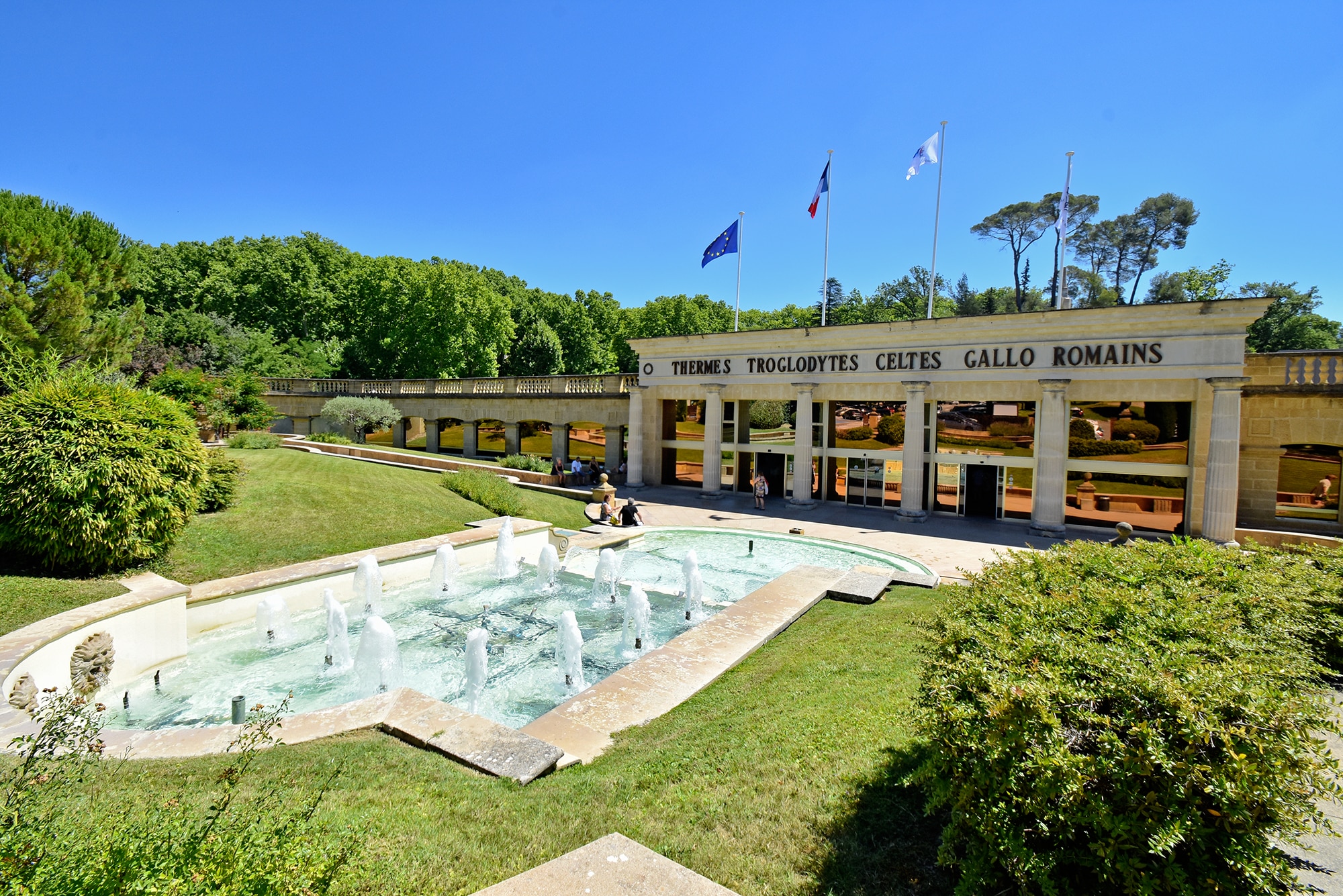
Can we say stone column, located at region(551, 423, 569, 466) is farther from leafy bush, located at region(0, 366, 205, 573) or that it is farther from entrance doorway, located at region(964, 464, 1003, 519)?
leafy bush, located at region(0, 366, 205, 573)

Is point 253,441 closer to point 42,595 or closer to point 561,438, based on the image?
point 561,438

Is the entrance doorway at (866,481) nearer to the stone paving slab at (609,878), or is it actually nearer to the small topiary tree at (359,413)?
the stone paving slab at (609,878)

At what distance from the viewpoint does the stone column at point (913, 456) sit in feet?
78.7

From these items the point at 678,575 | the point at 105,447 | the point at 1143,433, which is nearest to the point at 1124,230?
the point at 1143,433

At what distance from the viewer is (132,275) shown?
3117 cm

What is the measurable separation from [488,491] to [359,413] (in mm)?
22622

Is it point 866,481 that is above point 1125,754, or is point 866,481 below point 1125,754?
below

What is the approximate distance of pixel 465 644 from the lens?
10.6 m

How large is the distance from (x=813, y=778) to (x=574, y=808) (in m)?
2.03

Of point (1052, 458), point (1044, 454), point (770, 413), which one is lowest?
point (1052, 458)

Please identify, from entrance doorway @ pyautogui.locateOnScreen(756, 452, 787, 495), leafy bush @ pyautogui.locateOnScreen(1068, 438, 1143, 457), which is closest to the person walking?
entrance doorway @ pyautogui.locateOnScreen(756, 452, 787, 495)

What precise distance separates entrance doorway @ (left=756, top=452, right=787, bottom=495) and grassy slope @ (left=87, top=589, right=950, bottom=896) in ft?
73.6

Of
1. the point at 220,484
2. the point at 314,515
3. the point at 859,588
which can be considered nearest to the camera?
the point at 859,588

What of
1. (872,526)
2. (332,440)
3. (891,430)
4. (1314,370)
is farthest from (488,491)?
(1314,370)
